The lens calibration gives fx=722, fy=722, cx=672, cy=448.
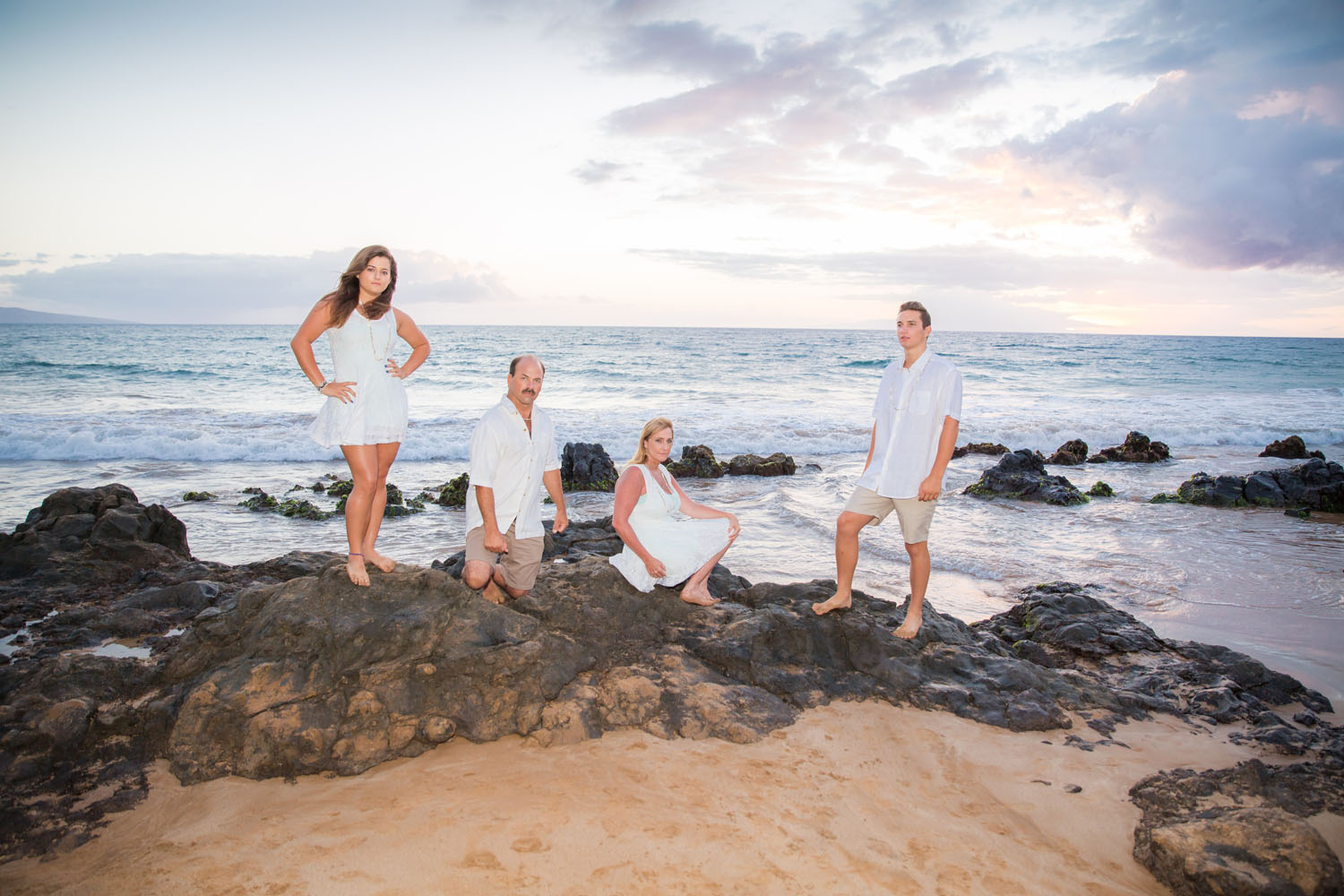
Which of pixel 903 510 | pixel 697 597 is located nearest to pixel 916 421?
pixel 903 510

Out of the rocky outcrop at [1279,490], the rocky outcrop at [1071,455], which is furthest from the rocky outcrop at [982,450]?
the rocky outcrop at [1279,490]

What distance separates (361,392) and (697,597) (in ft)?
8.68

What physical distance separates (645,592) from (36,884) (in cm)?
330

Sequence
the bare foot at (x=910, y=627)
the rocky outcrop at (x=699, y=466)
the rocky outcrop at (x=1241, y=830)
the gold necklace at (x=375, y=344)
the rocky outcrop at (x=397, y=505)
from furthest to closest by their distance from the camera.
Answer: the rocky outcrop at (x=699, y=466)
the rocky outcrop at (x=397, y=505)
the bare foot at (x=910, y=627)
the gold necklace at (x=375, y=344)
the rocky outcrop at (x=1241, y=830)

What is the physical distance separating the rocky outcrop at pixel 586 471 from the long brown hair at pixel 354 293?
324 inches

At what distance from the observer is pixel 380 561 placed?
448 centimetres

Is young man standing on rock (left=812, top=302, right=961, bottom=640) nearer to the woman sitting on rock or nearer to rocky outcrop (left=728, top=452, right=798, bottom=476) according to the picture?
the woman sitting on rock

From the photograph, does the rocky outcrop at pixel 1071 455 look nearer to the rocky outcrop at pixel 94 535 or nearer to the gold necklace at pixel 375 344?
the gold necklace at pixel 375 344

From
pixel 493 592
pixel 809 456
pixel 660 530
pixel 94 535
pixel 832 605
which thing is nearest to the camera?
pixel 493 592

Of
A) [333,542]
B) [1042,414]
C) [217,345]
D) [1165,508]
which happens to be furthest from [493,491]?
[217,345]

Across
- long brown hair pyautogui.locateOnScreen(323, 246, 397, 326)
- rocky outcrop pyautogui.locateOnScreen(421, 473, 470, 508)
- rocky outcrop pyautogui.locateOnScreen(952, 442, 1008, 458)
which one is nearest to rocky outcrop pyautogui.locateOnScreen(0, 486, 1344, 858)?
long brown hair pyautogui.locateOnScreen(323, 246, 397, 326)

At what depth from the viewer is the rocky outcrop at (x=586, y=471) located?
1275 cm

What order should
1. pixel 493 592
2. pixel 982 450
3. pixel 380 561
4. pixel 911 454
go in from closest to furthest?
pixel 380 561 → pixel 911 454 → pixel 493 592 → pixel 982 450

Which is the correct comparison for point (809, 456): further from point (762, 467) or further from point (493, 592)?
point (493, 592)
